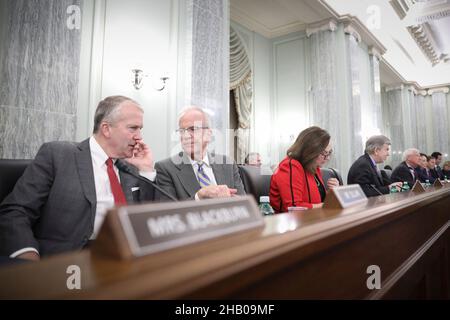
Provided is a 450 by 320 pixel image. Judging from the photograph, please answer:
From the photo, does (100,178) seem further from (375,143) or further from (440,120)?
(440,120)

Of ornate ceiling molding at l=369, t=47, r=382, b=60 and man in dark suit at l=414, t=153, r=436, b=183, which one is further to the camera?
ornate ceiling molding at l=369, t=47, r=382, b=60

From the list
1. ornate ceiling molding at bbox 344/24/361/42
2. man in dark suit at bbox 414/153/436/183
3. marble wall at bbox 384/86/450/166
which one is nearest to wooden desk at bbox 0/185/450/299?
man in dark suit at bbox 414/153/436/183

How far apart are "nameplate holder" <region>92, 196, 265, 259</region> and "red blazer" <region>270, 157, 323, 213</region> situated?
4.70 ft

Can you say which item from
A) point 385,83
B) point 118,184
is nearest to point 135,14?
point 118,184

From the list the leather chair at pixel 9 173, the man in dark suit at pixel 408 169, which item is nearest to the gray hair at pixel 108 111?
the leather chair at pixel 9 173

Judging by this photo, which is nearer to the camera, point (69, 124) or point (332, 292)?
point (332, 292)

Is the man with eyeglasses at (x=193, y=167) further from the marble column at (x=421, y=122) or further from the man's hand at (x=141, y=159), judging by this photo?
the marble column at (x=421, y=122)

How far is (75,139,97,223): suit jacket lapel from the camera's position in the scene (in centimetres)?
117

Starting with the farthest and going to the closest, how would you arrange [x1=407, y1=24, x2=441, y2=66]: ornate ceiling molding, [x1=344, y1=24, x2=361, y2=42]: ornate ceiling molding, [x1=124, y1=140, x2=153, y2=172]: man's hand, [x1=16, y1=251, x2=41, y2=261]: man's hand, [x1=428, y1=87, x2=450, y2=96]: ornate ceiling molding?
[x1=428, y1=87, x2=450, y2=96]: ornate ceiling molding
[x1=407, y1=24, x2=441, y2=66]: ornate ceiling molding
[x1=344, y1=24, x2=361, y2=42]: ornate ceiling molding
[x1=124, y1=140, x2=153, y2=172]: man's hand
[x1=16, y1=251, x2=41, y2=261]: man's hand

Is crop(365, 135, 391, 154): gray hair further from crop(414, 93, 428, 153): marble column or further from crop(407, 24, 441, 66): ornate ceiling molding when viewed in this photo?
crop(414, 93, 428, 153): marble column

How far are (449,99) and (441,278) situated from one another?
10065 mm

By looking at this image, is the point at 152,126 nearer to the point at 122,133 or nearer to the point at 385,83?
the point at 122,133

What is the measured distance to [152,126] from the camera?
304 centimetres

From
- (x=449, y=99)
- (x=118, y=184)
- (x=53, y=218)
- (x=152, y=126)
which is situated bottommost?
(x=53, y=218)
